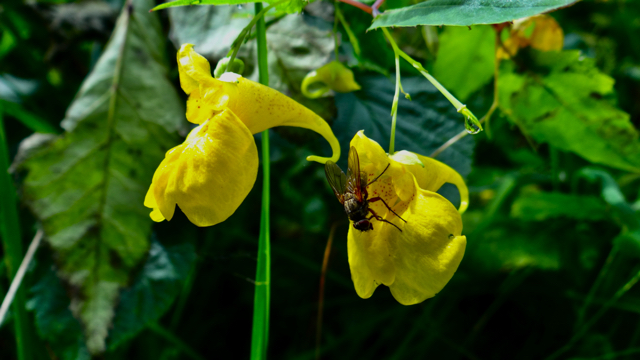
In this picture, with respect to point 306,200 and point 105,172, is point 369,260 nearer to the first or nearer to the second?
point 105,172

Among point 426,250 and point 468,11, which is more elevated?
point 468,11

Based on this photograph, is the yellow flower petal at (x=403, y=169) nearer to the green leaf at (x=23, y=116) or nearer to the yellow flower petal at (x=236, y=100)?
the yellow flower petal at (x=236, y=100)

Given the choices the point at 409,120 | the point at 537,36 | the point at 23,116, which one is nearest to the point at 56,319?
the point at 23,116

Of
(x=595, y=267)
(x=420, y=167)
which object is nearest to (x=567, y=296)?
(x=595, y=267)

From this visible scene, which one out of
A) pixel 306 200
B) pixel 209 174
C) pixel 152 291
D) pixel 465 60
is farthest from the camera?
pixel 306 200

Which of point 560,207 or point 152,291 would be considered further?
point 560,207

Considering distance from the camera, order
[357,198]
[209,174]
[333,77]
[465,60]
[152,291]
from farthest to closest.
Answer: [465,60] < [152,291] < [333,77] < [357,198] < [209,174]

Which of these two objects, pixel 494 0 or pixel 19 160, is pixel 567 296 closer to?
pixel 494 0

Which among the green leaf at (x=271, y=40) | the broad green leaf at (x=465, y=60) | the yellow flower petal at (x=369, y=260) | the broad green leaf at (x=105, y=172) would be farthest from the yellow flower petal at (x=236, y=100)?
the broad green leaf at (x=465, y=60)
